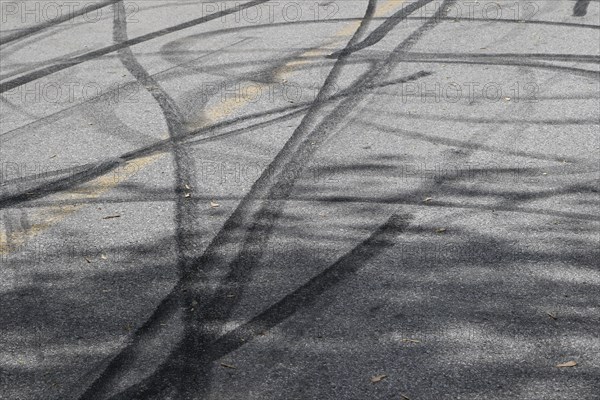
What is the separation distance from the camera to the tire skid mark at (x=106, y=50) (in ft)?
26.5

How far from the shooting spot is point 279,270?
16.0 ft

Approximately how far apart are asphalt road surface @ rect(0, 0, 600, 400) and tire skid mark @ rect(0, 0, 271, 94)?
5 centimetres

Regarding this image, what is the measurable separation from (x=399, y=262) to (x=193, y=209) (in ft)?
4.34

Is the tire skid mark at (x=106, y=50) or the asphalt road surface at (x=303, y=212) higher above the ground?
the tire skid mark at (x=106, y=50)

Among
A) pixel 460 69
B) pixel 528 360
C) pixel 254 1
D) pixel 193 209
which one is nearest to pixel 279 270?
pixel 193 209

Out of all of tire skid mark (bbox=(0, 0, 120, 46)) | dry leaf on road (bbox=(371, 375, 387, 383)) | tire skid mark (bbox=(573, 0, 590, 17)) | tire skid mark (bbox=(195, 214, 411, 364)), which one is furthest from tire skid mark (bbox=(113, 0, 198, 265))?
tire skid mark (bbox=(573, 0, 590, 17))

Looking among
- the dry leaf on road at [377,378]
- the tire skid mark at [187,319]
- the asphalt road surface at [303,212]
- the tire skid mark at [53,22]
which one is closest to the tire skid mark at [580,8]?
the asphalt road surface at [303,212]

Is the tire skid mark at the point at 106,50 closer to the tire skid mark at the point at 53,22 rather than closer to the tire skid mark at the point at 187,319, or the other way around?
the tire skid mark at the point at 53,22

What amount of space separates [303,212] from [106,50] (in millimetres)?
3963

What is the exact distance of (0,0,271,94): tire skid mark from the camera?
806 centimetres

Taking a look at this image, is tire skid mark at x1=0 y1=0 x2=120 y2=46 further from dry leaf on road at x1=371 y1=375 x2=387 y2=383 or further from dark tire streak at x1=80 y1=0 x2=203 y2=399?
dry leaf on road at x1=371 y1=375 x2=387 y2=383

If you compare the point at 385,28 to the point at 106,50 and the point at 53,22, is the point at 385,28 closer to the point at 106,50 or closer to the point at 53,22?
the point at 106,50

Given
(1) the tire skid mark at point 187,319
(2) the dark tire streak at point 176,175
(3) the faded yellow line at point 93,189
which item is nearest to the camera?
(1) the tire skid mark at point 187,319

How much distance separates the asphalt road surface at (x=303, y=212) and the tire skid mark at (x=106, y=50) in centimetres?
5
